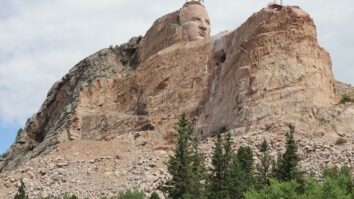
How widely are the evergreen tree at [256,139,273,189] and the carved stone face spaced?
1687 centimetres

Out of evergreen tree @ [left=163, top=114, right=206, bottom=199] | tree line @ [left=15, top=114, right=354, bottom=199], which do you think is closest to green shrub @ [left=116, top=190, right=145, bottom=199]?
tree line @ [left=15, top=114, right=354, bottom=199]

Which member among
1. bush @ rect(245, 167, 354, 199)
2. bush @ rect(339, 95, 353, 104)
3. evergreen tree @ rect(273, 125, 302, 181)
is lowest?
bush @ rect(245, 167, 354, 199)

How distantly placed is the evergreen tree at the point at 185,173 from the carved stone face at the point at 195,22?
20873mm

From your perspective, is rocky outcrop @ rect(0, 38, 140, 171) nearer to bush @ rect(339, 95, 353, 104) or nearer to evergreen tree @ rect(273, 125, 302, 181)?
bush @ rect(339, 95, 353, 104)

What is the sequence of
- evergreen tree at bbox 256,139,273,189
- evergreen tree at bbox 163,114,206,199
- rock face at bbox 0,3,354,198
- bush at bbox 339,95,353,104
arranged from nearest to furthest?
evergreen tree at bbox 163,114,206,199 → evergreen tree at bbox 256,139,273,189 → rock face at bbox 0,3,354,198 → bush at bbox 339,95,353,104

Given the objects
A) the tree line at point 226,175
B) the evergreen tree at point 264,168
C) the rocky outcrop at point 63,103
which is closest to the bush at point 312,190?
the tree line at point 226,175

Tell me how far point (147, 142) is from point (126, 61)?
14245 mm

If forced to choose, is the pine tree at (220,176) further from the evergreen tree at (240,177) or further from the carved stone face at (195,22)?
the carved stone face at (195,22)

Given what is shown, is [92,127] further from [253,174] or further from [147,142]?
[253,174]

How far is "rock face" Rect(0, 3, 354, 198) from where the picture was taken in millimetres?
45906

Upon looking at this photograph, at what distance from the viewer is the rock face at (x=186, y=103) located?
45.9 m

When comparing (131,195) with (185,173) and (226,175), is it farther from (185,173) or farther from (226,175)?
(226,175)

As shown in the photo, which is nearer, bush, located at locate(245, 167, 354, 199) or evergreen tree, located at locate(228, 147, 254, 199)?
bush, located at locate(245, 167, 354, 199)

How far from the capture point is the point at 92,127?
200 feet
